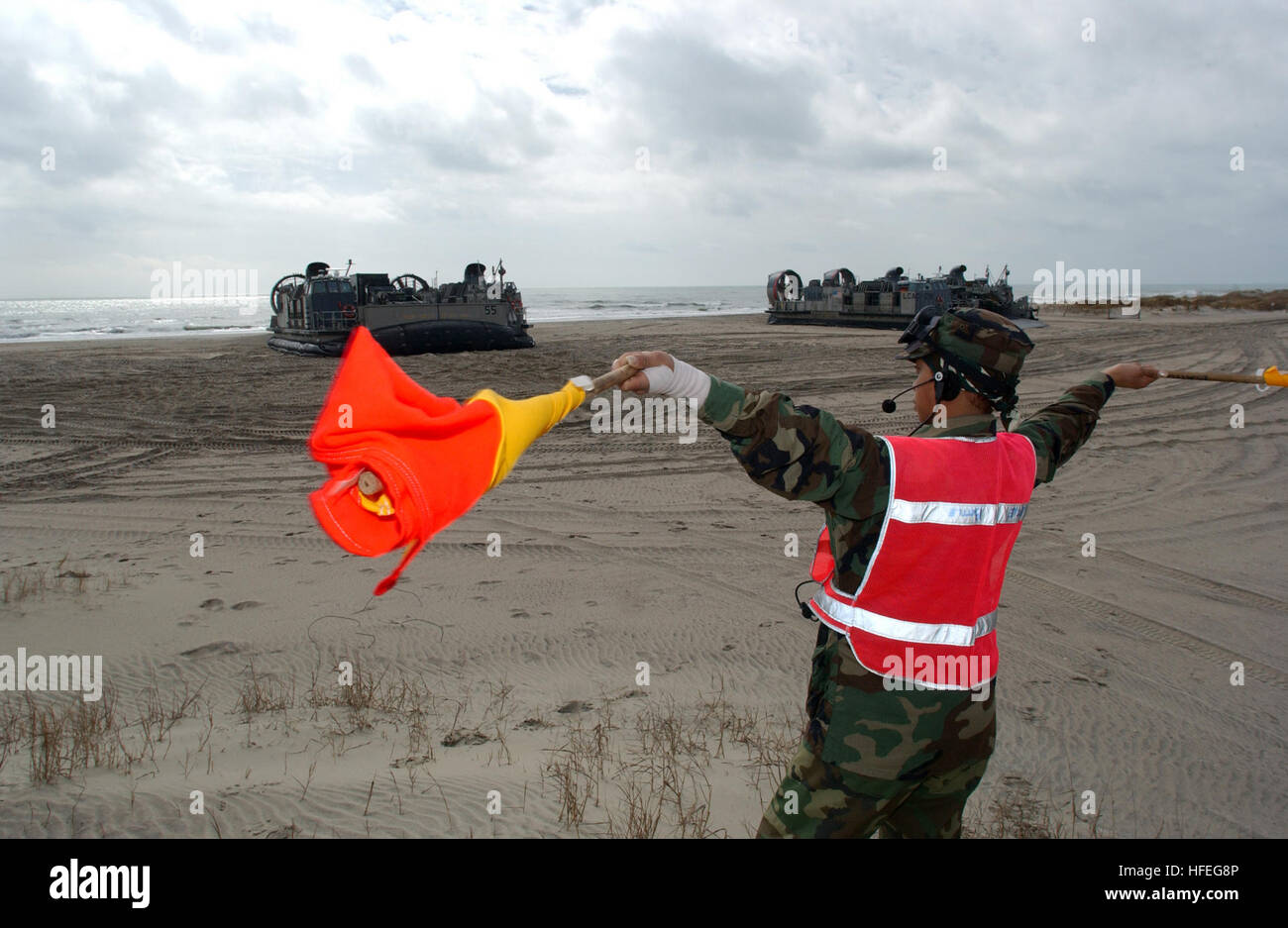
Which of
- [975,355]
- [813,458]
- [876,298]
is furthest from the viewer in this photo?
[876,298]

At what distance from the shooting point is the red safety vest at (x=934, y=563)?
5.91 ft

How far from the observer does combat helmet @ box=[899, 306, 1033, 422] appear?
6.48 feet

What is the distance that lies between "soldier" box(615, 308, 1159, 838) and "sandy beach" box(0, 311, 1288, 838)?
1.46 m

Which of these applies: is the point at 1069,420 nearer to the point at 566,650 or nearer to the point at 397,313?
the point at 566,650

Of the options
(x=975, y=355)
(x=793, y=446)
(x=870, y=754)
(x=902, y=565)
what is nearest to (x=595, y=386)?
(x=793, y=446)

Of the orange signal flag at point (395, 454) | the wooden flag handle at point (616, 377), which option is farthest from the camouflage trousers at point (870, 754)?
the orange signal flag at point (395, 454)

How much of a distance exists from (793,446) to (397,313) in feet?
78.3

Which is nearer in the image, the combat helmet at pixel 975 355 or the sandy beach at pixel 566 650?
the combat helmet at pixel 975 355

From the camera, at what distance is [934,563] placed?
184cm

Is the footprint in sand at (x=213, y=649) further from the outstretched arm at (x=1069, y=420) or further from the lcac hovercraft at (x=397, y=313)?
the lcac hovercraft at (x=397, y=313)

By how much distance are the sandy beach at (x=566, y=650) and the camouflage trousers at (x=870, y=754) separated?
1.40 metres

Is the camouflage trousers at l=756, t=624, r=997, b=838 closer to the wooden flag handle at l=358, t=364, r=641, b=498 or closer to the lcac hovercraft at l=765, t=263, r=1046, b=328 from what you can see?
the wooden flag handle at l=358, t=364, r=641, b=498

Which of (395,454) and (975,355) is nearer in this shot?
(395,454)

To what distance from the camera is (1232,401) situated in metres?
12.9
